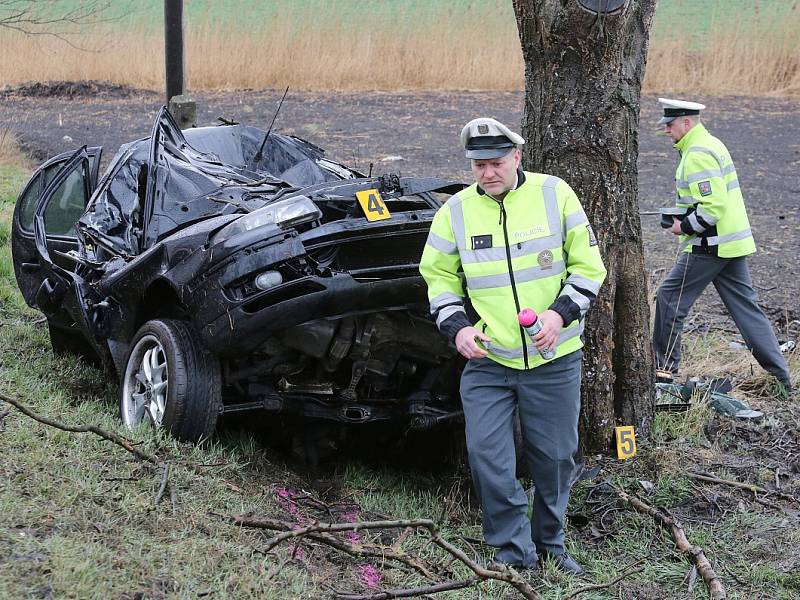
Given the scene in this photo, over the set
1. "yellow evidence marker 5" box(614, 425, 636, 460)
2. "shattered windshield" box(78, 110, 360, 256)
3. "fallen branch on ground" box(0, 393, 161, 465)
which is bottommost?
"yellow evidence marker 5" box(614, 425, 636, 460)

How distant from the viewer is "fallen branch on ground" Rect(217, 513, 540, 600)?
4.09 meters

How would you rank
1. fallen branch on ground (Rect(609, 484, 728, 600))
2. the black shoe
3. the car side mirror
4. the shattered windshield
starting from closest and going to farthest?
fallen branch on ground (Rect(609, 484, 728, 600)) < the black shoe < the shattered windshield < the car side mirror

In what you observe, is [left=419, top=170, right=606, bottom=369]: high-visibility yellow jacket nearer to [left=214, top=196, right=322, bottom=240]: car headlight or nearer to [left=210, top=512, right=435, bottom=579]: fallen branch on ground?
[left=214, top=196, right=322, bottom=240]: car headlight

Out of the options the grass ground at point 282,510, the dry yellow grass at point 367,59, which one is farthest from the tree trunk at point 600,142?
the dry yellow grass at point 367,59

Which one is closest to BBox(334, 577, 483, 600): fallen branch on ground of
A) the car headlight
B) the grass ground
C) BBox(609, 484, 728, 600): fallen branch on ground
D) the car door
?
the grass ground

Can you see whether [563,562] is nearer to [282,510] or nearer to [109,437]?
[282,510]

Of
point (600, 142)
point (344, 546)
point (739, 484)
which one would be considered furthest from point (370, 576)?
point (600, 142)

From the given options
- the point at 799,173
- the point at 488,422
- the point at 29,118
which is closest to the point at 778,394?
the point at 488,422

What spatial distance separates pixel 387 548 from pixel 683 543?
1446 mm

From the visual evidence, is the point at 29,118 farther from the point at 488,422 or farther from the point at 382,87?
the point at 488,422

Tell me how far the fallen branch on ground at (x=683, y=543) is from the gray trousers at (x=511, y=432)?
0.78 meters

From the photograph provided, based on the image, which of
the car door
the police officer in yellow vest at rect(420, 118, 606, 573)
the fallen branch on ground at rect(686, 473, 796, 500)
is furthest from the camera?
the car door

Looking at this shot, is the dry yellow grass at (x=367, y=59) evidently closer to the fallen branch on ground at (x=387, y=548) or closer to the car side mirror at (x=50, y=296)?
the car side mirror at (x=50, y=296)

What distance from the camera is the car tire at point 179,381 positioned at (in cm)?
517
